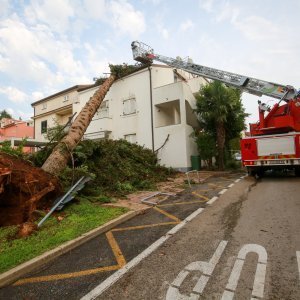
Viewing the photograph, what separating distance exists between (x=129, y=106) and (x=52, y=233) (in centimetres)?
1600

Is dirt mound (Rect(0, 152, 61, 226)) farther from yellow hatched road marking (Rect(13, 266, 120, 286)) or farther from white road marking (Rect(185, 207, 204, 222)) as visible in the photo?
white road marking (Rect(185, 207, 204, 222))

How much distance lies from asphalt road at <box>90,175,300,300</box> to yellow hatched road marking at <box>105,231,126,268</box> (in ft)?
1.00

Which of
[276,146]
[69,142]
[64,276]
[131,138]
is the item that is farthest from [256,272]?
[131,138]

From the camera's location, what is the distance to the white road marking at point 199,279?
2757mm

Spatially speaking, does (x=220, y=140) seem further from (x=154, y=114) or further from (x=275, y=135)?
(x=275, y=135)

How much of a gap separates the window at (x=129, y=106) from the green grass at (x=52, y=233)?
13.8 metres

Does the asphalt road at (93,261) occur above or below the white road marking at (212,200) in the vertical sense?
below

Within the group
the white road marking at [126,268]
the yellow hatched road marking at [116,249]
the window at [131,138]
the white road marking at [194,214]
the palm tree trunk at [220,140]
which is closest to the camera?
the white road marking at [126,268]

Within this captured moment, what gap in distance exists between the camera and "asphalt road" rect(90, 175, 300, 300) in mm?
2822

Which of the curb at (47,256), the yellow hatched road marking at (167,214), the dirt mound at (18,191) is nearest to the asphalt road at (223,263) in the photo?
the yellow hatched road marking at (167,214)

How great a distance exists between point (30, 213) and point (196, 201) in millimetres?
4714

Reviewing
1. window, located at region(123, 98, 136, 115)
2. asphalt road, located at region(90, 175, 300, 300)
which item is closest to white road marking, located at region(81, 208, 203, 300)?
asphalt road, located at region(90, 175, 300, 300)

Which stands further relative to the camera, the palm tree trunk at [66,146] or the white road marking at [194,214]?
the palm tree trunk at [66,146]

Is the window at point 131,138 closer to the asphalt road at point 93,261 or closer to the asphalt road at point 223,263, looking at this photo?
the asphalt road at point 93,261
